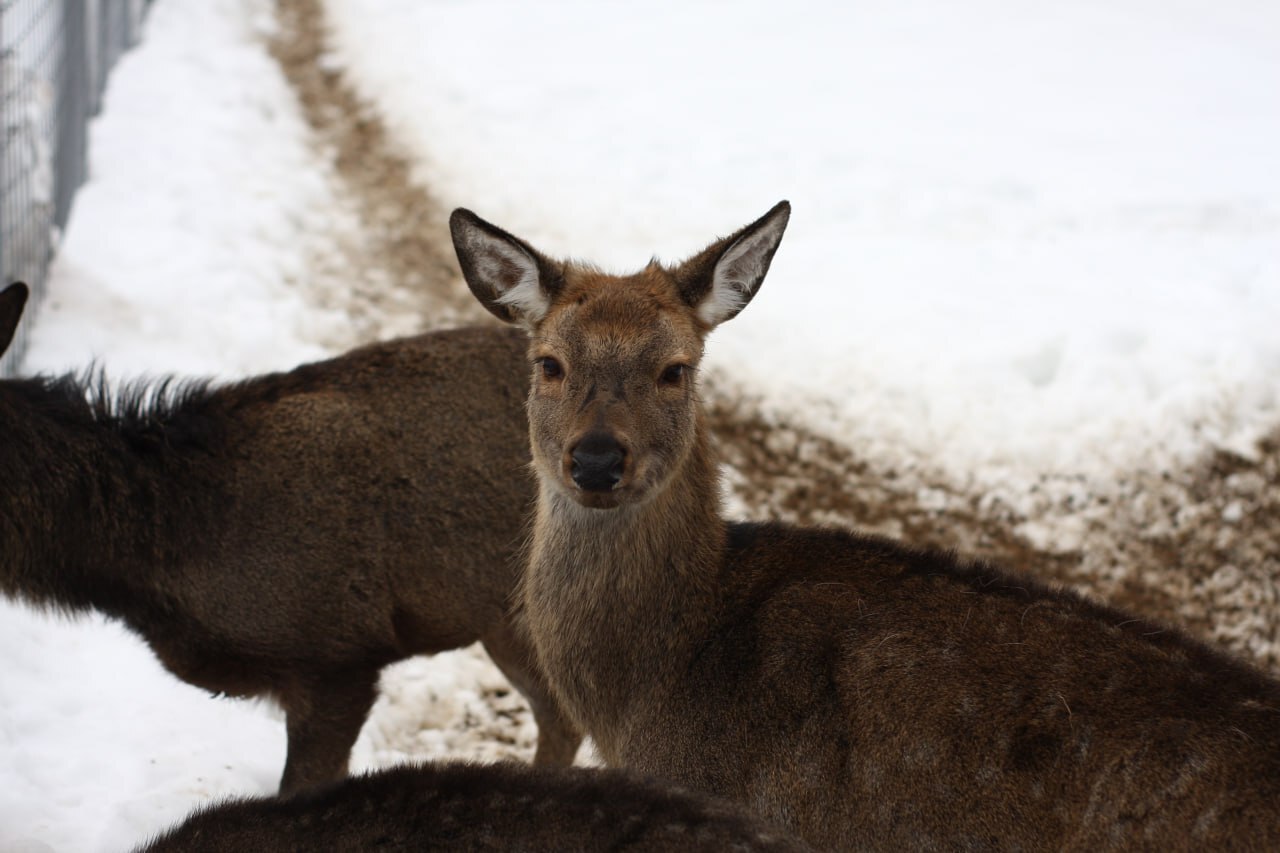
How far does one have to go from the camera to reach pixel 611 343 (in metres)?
5.31

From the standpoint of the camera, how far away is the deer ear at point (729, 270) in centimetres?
555

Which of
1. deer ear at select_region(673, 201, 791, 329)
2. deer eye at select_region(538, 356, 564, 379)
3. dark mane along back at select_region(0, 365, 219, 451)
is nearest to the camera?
deer eye at select_region(538, 356, 564, 379)

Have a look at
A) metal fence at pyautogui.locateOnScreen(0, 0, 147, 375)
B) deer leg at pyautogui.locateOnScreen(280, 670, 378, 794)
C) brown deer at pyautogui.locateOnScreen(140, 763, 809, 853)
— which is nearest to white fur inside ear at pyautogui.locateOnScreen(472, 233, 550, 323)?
deer leg at pyautogui.locateOnScreen(280, 670, 378, 794)

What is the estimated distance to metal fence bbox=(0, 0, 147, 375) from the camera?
9297 millimetres

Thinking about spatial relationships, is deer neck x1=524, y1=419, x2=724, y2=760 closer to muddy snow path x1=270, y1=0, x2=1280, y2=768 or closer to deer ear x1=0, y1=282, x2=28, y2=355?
muddy snow path x1=270, y1=0, x2=1280, y2=768

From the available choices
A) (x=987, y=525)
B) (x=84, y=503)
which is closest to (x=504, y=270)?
(x=84, y=503)

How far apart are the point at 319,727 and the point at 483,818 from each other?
8.77 feet

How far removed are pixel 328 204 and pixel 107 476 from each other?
747cm

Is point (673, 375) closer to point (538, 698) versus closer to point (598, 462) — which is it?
point (598, 462)

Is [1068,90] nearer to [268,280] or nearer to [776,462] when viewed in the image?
[776,462]

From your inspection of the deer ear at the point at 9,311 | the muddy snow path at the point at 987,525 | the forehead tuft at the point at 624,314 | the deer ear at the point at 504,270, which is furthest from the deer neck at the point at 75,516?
the forehead tuft at the point at 624,314

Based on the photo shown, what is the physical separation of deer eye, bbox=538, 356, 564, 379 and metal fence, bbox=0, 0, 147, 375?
14.9 feet

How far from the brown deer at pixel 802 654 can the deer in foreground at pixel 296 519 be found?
849 mm

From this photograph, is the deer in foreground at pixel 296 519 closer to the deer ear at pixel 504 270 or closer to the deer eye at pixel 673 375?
the deer ear at pixel 504 270
